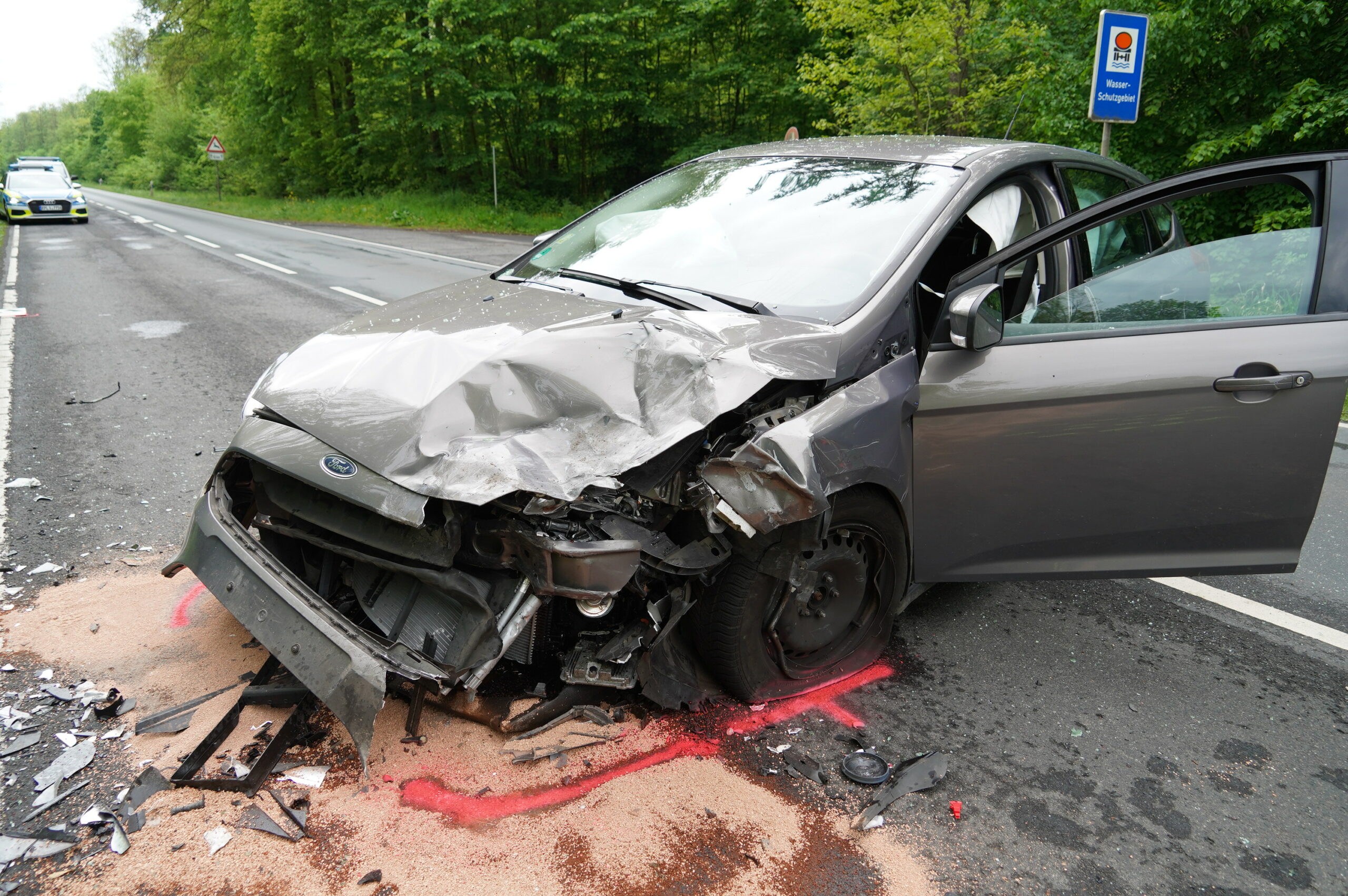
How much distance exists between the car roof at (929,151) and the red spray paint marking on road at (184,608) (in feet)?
9.50

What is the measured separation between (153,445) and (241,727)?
3.36 metres

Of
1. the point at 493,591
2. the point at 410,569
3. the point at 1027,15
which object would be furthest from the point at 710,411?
the point at 1027,15

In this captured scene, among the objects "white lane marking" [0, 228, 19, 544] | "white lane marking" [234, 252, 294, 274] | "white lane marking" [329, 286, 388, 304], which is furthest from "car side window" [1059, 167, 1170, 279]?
"white lane marking" [234, 252, 294, 274]

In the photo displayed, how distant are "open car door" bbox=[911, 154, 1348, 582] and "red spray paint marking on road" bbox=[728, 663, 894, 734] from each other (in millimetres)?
454

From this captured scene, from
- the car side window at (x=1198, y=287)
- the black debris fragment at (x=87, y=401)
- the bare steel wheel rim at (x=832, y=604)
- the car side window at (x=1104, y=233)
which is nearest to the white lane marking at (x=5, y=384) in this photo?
the black debris fragment at (x=87, y=401)

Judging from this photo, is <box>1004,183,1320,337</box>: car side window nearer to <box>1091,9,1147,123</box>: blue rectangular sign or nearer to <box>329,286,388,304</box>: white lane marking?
<box>1091,9,1147,123</box>: blue rectangular sign

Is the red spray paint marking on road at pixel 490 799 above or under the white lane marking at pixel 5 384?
under

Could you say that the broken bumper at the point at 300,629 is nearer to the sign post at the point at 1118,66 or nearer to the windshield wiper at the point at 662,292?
the windshield wiper at the point at 662,292

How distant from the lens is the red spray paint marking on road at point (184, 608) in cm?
342

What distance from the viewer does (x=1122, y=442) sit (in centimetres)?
302

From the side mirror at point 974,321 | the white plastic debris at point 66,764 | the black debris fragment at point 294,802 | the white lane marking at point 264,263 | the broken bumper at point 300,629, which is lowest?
the black debris fragment at point 294,802

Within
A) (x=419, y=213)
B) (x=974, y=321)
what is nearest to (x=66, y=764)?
(x=974, y=321)

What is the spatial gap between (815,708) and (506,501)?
1.33 m

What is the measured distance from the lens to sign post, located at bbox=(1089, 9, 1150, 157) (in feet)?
25.4
